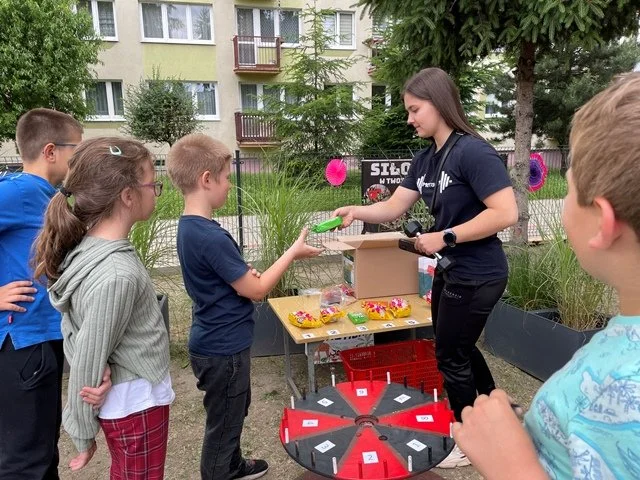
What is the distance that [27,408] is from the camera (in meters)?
1.82

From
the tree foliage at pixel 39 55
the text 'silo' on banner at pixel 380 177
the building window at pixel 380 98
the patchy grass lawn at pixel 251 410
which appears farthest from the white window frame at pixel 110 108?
the patchy grass lawn at pixel 251 410

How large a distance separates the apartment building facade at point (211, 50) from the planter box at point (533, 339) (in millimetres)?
13918

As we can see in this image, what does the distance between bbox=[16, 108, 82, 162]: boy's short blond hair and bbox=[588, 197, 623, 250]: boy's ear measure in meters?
2.10

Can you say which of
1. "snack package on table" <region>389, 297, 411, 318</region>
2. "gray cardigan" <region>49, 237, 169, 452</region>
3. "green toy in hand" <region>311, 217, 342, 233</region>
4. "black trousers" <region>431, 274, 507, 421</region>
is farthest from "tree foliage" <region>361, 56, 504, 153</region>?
"gray cardigan" <region>49, 237, 169, 452</region>

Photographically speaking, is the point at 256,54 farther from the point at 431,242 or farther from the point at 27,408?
the point at 27,408

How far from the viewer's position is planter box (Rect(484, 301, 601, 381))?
10.5 feet

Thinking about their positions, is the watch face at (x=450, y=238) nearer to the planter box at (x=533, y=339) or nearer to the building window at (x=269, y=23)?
the planter box at (x=533, y=339)

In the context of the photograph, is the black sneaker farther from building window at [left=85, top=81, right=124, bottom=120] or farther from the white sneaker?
building window at [left=85, top=81, right=124, bottom=120]

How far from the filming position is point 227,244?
1929mm

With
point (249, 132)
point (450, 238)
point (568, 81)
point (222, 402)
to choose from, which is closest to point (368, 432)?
point (222, 402)

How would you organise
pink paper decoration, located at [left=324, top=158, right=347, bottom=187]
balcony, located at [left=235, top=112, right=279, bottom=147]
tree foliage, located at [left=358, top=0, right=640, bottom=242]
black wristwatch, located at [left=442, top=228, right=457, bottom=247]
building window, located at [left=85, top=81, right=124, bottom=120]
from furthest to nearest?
1. balcony, located at [left=235, top=112, right=279, bottom=147]
2. building window, located at [left=85, top=81, right=124, bottom=120]
3. pink paper decoration, located at [left=324, top=158, right=347, bottom=187]
4. tree foliage, located at [left=358, top=0, right=640, bottom=242]
5. black wristwatch, located at [left=442, top=228, right=457, bottom=247]

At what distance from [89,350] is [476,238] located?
1.58 meters

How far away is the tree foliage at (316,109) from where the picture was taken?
12.2m

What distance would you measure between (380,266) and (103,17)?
55.8ft
